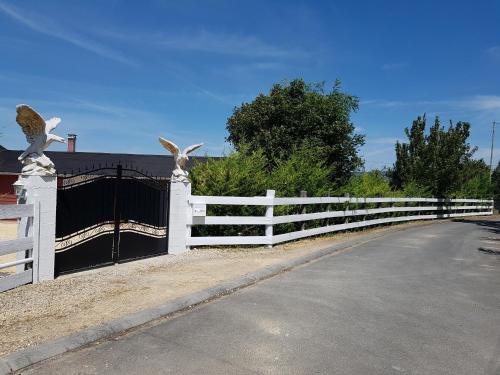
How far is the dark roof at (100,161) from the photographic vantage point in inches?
1337

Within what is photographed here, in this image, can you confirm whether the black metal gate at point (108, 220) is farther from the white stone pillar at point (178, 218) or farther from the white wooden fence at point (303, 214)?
the white wooden fence at point (303, 214)

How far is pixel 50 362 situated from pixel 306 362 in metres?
2.36

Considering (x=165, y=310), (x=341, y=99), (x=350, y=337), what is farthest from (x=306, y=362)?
(x=341, y=99)

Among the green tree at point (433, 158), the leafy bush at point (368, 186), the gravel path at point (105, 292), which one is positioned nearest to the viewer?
the gravel path at point (105, 292)

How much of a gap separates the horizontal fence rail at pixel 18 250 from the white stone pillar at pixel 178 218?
3890 mm

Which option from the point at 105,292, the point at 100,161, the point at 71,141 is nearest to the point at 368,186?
the point at 105,292

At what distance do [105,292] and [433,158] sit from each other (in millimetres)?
28047

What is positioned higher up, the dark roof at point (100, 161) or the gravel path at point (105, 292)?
the dark roof at point (100, 161)

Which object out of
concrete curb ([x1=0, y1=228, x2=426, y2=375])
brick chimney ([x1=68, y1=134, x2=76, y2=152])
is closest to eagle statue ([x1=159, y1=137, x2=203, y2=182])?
concrete curb ([x1=0, y1=228, x2=426, y2=375])

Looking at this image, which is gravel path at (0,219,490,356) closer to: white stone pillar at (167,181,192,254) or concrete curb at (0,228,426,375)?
concrete curb at (0,228,426,375)

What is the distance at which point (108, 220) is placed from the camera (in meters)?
8.82

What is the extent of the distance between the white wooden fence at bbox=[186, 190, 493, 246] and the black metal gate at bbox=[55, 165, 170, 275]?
87 cm

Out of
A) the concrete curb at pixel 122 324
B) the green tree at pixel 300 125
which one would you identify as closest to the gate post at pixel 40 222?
the concrete curb at pixel 122 324

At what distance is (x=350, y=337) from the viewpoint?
5367 millimetres
